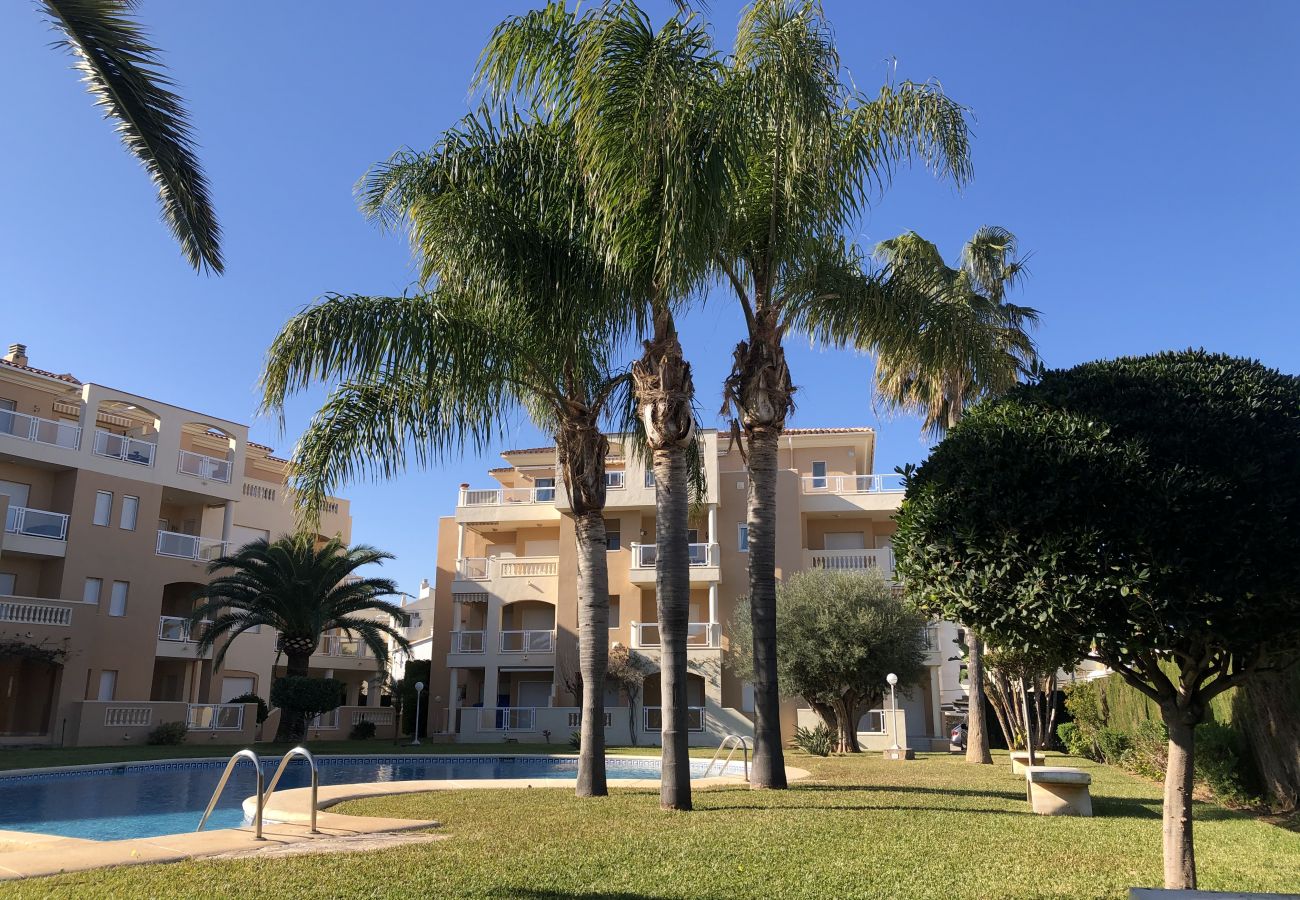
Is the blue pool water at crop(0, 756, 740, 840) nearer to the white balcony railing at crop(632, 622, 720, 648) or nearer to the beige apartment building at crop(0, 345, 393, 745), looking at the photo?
the beige apartment building at crop(0, 345, 393, 745)

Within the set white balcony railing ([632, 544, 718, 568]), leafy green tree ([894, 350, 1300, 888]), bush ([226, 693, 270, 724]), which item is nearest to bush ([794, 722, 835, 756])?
white balcony railing ([632, 544, 718, 568])

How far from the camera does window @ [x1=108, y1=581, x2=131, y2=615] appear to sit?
31.2 meters

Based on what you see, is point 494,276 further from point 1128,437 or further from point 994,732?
point 994,732

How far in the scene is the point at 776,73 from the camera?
1148cm

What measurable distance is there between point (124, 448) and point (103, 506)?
6.89ft

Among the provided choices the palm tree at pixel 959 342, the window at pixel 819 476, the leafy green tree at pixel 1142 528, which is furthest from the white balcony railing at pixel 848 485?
the leafy green tree at pixel 1142 528

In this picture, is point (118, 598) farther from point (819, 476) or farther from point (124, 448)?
point (819, 476)

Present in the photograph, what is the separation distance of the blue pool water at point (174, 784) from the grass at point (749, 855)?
3572mm

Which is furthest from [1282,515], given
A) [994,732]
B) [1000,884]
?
[994,732]

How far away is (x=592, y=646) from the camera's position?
508 inches

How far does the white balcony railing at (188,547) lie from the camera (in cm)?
3319

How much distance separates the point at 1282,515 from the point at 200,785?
19485 millimetres

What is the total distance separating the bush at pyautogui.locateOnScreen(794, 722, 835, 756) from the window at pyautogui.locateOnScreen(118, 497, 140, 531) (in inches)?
894

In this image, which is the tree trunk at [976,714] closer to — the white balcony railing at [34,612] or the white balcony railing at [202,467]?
the white balcony railing at [34,612]
